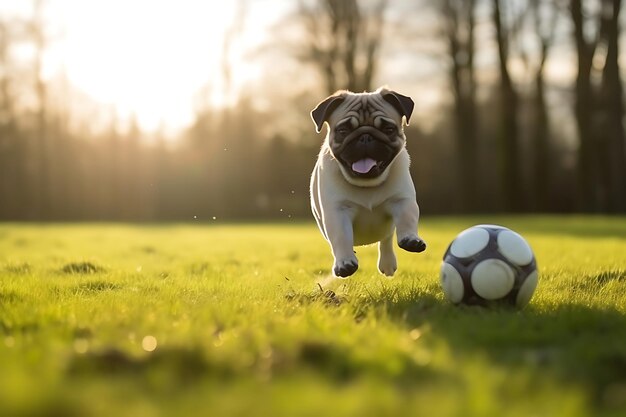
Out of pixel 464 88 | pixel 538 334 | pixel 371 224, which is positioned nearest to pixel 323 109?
pixel 371 224

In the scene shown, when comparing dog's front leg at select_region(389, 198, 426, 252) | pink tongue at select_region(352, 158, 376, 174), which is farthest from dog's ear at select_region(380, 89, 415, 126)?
dog's front leg at select_region(389, 198, 426, 252)

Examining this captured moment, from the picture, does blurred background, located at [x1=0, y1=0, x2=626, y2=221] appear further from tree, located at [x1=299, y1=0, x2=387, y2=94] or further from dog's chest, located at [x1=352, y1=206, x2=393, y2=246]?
dog's chest, located at [x1=352, y1=206, x2=393, y2=246]

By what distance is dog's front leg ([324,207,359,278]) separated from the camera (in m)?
5.61

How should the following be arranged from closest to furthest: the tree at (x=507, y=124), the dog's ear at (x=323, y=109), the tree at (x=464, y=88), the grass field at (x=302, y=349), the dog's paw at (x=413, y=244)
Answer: the grass field at (x=302, y=349)
the dog's paw at (x=413, y=244)
the dog's ear at (x=323, y=109)
the tree at (x=507, y=124)
the tree at (x=464, y=88)

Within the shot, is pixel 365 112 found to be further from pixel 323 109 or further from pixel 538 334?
pixel 538 334

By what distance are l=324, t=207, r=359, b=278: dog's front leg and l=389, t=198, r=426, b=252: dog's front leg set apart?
39 centimetres

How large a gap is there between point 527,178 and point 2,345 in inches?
1437

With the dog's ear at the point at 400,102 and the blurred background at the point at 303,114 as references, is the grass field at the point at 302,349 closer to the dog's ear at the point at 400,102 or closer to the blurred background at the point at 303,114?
the dog's ear at the point at 400,102

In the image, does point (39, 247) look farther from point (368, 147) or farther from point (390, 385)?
point (390, 385)

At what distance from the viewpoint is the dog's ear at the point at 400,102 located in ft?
20.5

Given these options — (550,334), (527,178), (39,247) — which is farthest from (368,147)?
(527,178)

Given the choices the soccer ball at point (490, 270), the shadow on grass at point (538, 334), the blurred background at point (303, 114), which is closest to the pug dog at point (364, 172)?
the soccer ball at point (490, 270)

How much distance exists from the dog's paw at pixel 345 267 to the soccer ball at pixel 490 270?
2.33 feet

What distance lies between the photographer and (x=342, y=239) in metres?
5.89
